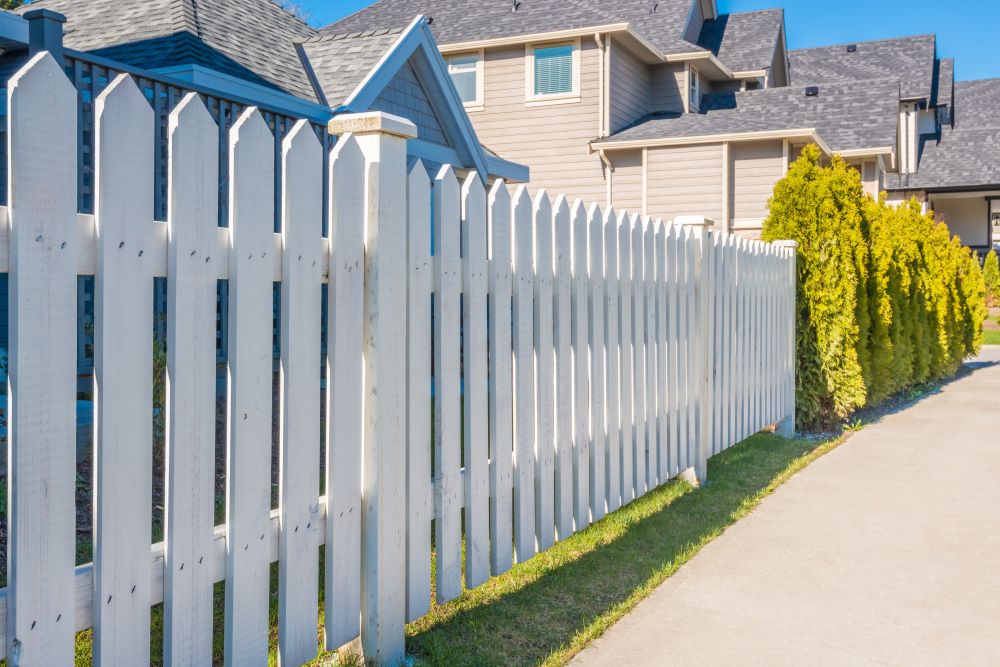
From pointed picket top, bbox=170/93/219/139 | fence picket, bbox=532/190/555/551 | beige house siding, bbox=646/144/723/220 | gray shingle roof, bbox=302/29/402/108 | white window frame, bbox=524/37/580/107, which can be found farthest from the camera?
white window frame, bbox=524/37/580/107

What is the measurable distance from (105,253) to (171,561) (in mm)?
785

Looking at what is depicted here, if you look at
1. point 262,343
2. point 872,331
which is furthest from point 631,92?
point 262,343

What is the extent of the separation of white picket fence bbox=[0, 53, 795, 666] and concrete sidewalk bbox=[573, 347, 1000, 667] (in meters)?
0.68

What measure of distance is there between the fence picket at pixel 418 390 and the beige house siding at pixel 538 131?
18.3 metres

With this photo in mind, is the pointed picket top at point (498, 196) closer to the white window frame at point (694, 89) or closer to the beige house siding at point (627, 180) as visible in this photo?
the beige house siding at point (627, 180)

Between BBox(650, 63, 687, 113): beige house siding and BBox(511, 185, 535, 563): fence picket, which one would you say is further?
BBox(650, 63, 687, 113): beige house siding

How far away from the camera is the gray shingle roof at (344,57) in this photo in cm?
1111

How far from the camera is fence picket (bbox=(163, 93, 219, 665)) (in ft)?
7.33

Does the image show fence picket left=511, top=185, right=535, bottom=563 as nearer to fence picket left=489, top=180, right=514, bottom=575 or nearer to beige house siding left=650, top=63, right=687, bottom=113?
fence picket left=489, top=180, right=514, bottom=575

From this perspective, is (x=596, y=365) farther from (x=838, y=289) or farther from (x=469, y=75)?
(x=469, y=75)

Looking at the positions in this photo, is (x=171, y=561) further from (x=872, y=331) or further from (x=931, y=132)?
(x=931, y=132)

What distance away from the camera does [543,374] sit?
3.99 m

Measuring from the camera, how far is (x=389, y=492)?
9.89 feet

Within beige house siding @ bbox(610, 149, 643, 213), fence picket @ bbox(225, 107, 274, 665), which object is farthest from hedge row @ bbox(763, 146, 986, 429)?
beige house siding @ bbox(610, 149, 643, 213)
